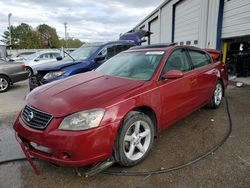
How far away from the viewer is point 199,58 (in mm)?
4992

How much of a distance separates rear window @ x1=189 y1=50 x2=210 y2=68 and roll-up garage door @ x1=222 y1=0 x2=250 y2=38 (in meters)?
5.35

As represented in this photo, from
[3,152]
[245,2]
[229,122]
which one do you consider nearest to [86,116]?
[3,152]

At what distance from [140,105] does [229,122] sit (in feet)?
8.18

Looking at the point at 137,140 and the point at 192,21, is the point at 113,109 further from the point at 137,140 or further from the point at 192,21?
the point at 192,21

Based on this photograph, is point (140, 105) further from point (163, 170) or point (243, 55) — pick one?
point (243, 55)

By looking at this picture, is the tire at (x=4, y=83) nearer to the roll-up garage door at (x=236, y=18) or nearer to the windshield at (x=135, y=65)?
the windshield at (x=135, y=65)

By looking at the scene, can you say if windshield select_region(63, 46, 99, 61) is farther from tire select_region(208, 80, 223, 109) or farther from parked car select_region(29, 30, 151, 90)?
tire select_region(208, 80, 223, 109)

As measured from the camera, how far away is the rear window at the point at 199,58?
4697 millimetres

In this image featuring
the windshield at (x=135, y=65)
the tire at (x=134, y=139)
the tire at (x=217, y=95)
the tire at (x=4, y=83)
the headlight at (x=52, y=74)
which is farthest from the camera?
the tire at (x=4, y=83)

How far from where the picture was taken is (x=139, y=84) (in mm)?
3314

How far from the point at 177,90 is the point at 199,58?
151 centimetres

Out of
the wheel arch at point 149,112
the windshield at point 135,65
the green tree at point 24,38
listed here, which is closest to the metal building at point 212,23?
the windshield at point 135,65

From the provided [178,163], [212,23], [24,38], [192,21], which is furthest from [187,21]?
[24,38]

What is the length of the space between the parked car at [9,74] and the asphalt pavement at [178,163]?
508 centimetres
